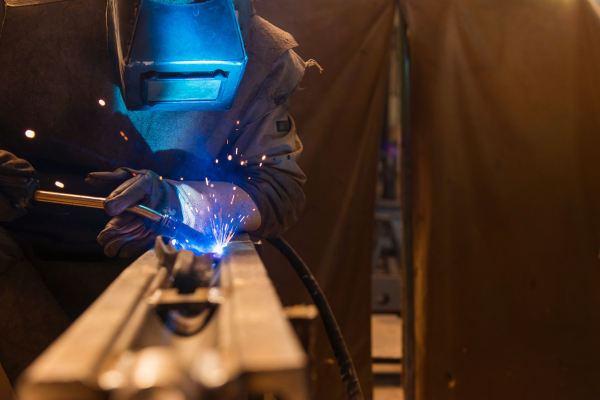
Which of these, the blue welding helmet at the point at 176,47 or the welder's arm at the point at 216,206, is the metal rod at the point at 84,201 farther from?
the blue welding helmet at the point at 176,47

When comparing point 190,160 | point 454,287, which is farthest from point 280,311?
point 454,287

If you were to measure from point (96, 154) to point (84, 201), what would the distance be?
38 cm

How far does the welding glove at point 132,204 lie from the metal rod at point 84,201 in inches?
1.0

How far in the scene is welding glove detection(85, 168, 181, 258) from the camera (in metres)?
0.88

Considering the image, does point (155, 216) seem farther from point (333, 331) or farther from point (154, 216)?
point (333, 331)

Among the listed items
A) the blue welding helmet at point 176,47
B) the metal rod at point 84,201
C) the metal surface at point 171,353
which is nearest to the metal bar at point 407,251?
the blue welding helmet at point 176,47

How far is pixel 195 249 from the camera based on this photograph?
0.90 meters

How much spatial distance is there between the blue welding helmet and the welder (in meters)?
0.06

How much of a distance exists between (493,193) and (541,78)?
0.60m

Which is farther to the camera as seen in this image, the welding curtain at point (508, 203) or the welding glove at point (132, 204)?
the welding curtain at point (508, 203)

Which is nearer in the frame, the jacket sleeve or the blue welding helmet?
the blue welding helmet

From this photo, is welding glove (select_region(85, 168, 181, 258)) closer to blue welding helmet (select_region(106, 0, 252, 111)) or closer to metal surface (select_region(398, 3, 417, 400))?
blue welding helmet (select_region(106, 0, 252, 111))

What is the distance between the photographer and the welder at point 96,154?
964 mm

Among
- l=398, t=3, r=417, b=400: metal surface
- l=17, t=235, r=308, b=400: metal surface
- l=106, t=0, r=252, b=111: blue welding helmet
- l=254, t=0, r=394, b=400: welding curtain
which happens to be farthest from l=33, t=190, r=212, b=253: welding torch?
l=398, t=3, r=417, b=400: metal surface
